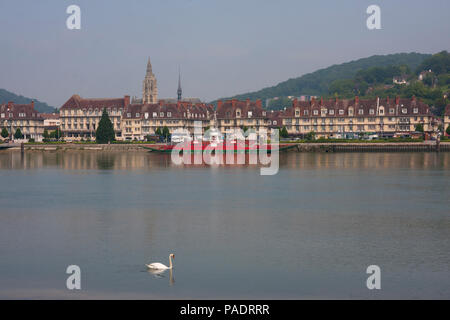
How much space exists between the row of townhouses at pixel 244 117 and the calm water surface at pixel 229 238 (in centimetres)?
8541

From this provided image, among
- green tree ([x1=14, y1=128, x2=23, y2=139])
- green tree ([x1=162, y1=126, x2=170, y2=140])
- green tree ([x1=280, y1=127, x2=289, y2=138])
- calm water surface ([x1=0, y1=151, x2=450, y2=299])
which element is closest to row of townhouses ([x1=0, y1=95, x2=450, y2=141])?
green tree ([x1=162, y1=126, x2=170, y2=140])

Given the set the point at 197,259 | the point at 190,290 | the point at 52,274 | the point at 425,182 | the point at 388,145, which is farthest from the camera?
the point at 388,145

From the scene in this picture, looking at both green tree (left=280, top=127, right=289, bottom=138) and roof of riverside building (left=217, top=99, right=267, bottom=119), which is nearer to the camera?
green tree (left=280, top=127, right=289, bottom=138)

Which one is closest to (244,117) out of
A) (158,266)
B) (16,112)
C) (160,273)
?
(16,112)

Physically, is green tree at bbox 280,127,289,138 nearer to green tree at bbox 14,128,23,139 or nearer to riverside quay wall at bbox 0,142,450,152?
riverside quay wall at bbox 0,142,450,152

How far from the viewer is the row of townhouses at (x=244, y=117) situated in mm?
139000

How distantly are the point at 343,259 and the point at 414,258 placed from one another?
3.07 metres

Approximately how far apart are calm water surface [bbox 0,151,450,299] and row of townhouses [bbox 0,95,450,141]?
3363 inches

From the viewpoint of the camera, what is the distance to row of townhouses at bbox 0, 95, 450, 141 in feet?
456

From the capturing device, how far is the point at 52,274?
2309cm

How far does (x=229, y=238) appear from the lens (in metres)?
29.7

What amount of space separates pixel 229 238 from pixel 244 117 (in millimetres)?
117792
